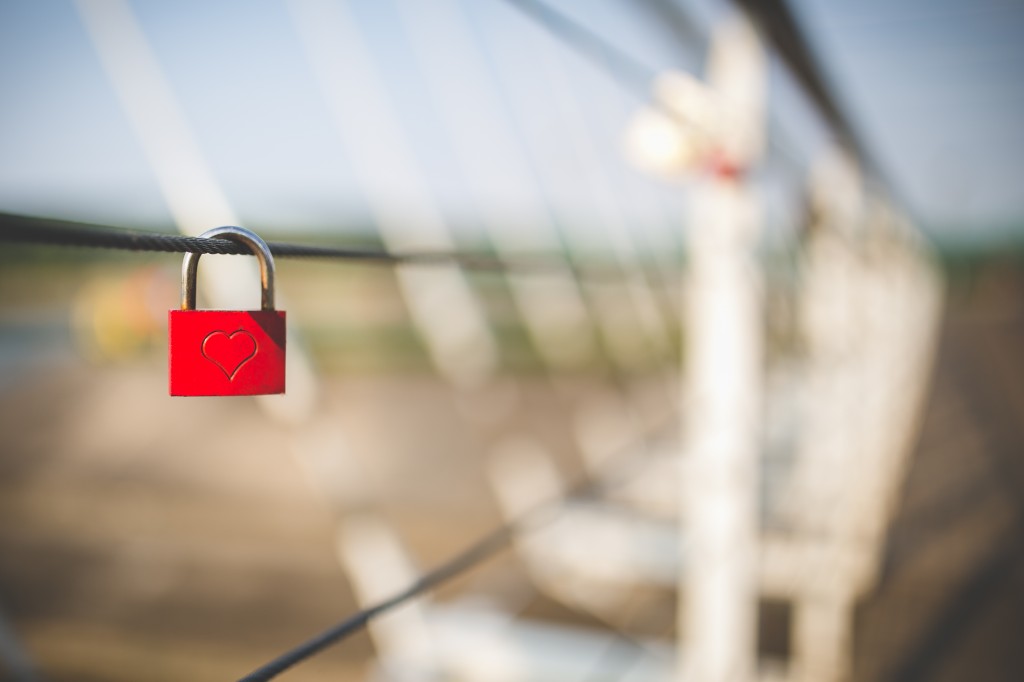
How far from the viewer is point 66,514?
4324 mm

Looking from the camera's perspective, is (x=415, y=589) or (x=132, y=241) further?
(x=415, y=589)

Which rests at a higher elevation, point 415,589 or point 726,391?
point 726,391

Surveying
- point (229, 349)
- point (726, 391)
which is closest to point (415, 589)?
point (229, 349)

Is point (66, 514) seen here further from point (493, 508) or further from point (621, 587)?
point (621, 587)

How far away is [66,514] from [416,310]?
13.2 ft

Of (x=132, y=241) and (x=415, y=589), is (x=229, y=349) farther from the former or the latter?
(x=415, y=589)

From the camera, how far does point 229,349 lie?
0.28 m

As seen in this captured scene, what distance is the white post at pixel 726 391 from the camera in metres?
1.16

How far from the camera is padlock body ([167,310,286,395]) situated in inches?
10.8

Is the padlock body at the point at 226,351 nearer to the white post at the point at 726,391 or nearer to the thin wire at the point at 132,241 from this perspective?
the thin wire at the point at 132,241

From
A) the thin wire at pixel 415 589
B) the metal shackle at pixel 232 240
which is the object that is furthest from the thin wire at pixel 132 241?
the thin wire at pixel 415 589

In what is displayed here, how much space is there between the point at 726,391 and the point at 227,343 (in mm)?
1014

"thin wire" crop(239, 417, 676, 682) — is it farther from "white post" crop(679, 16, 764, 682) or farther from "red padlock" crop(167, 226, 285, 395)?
"white post" crop(679, 16, 764, 682)

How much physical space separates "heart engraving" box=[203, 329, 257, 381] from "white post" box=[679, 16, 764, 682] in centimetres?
99
